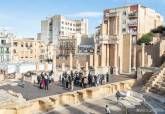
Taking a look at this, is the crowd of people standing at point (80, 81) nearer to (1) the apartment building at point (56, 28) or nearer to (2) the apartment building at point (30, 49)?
(2) the apartment building at point (30, 49)

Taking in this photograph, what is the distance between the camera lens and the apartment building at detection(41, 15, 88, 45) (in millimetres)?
104125

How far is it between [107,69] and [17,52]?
44.5 meters

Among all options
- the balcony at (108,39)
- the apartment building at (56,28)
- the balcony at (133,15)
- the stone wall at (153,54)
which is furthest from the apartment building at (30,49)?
the balcony at (108,39)

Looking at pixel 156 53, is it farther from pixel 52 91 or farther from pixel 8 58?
pixel 52 91

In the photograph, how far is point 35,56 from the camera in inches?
3477

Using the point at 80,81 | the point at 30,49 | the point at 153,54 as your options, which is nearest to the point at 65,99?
the point at 80,81

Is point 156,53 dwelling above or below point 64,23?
below

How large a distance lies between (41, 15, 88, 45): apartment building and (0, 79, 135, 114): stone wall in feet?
227

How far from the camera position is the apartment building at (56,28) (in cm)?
10412

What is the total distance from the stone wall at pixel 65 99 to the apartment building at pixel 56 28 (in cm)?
6925

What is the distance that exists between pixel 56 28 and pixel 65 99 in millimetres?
81124

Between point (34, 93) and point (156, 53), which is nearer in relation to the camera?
point (34, 93)

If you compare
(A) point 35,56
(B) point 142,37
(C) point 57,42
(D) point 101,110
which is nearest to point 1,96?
(D) point 101,110

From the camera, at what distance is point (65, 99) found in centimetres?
2497
